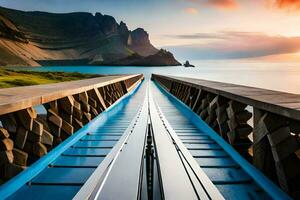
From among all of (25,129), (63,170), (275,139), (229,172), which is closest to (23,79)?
(25,129)

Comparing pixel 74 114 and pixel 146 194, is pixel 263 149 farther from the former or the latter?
pixel 74 114

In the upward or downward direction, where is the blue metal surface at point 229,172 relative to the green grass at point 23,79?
upward

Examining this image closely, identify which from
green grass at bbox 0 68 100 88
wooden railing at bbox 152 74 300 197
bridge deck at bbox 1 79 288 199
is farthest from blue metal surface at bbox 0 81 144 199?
green grass at bbox 0 68 100 88

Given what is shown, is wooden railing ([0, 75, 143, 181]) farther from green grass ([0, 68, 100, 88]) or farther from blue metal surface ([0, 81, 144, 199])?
green grass ([0, 68, 100, 88])

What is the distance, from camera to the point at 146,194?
2934 millimetres

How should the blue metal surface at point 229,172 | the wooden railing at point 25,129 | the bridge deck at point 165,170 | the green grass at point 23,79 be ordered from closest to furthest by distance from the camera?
the bridge deck at point 165,170, the blue metal surface at point 229,172, the wooden railing at point 25,129, the green grass at point 23,79

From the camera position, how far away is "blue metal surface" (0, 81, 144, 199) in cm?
382

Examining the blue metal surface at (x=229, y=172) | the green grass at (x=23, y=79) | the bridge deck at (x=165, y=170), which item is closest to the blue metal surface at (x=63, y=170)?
Result: the bridge deck at (x=165, y=170)

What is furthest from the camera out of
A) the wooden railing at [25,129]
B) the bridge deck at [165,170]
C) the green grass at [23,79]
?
the green grass at [23,79]

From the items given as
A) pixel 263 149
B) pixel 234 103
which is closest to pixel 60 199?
pixel 263 149

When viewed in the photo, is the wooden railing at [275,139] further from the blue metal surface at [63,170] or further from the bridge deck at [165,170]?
the blue metal surface at [63,170]

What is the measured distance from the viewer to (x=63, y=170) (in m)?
4.64

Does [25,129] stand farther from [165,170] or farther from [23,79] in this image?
[23,79]

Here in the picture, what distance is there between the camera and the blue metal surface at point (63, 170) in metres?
3.82
